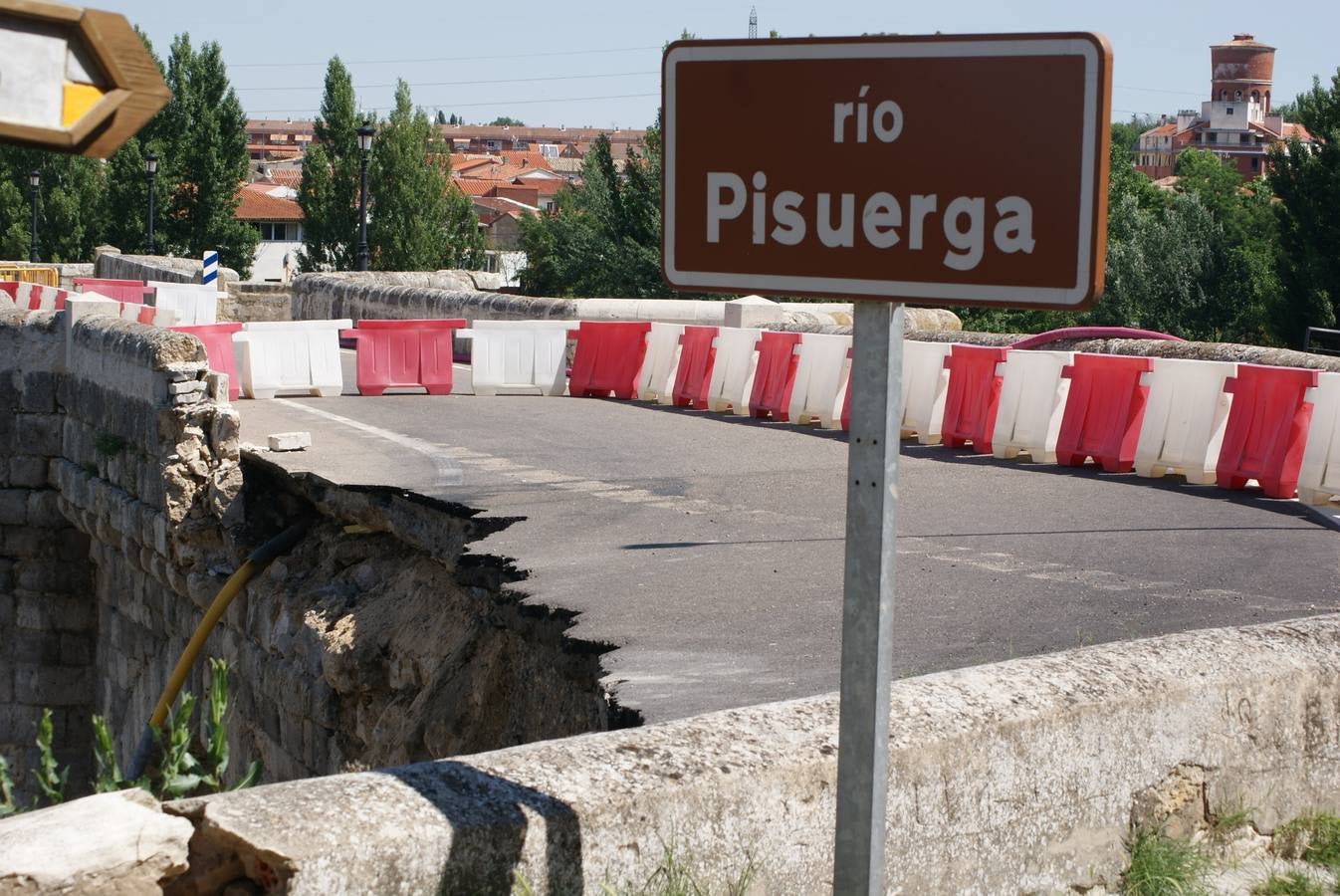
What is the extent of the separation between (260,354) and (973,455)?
7972mm

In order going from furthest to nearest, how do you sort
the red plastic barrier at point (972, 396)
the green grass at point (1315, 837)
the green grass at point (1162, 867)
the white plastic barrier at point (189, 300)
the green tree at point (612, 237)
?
the green tree at point (612, 237) < the white plastic barrier at point (189, 300) < the red plastic barrier at point (972, 396) < the green grass at point (1315, 837) < the green grass at point (1162, 867)

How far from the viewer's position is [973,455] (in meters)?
13.6

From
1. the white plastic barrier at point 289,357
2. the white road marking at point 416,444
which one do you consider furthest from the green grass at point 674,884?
the white plastic barrier at point 289,357

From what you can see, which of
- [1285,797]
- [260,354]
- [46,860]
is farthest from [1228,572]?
[260,354]

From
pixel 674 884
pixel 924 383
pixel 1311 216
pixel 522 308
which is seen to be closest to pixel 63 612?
pixel 522 308

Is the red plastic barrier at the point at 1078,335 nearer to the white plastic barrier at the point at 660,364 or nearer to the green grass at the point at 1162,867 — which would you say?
the white plastic barrier at the point at 660,364

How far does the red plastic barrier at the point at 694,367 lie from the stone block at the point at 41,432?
244 inches

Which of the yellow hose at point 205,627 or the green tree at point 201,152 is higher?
the green tree at point 201,152

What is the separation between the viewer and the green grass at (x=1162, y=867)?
407 cm

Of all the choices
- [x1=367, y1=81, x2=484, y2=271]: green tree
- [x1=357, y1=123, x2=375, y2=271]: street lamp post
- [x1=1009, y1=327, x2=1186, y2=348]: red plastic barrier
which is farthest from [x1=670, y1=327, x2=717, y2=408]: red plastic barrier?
[x1=367, y1=81, x2=484, y2=271]: green tree

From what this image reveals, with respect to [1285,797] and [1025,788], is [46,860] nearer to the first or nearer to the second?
[1025,788]

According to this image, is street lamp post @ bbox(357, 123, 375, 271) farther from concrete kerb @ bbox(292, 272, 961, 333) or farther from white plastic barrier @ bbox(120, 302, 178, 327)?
white plastic barrier @ bbox(120, 302, 178, 327)

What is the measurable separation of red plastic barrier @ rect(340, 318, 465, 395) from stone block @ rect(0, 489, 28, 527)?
3773 mm

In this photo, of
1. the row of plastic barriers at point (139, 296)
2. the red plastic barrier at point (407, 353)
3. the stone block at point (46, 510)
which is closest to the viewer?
the stone block at point (46, 510)
